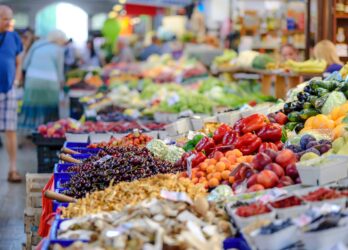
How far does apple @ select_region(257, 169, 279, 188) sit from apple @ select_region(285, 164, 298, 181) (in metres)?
0.15

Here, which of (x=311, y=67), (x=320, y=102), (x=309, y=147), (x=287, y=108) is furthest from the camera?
(x=311, y=67)

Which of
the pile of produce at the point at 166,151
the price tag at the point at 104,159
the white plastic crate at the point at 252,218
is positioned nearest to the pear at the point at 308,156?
the white plastic crate at the point at 252,218

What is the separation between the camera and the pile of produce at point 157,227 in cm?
387

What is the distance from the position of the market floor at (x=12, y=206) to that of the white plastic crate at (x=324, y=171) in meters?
3.42

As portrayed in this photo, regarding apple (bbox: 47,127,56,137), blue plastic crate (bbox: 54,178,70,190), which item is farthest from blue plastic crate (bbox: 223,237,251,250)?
apple (bbox: 47,127,56,137)

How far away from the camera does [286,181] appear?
4844 millimetres

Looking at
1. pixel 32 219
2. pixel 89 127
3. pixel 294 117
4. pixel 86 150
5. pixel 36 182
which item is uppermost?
pixel 294 117

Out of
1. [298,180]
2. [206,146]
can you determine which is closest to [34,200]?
[206,146]

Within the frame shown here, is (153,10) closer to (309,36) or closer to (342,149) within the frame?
(309,36)

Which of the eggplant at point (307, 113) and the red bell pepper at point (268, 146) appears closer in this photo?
the red bell pepper at point (268, 146)

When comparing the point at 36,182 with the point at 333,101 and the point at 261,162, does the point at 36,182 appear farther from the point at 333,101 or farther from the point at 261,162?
the point at 261,162

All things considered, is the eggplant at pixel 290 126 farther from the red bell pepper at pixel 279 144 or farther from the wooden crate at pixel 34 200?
the wooden crate at pixel 34 200

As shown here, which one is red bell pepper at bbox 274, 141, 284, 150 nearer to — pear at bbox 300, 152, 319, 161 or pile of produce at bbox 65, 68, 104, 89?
pear at bbox 300, 152, 319, 161

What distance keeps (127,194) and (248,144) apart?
1.32m
